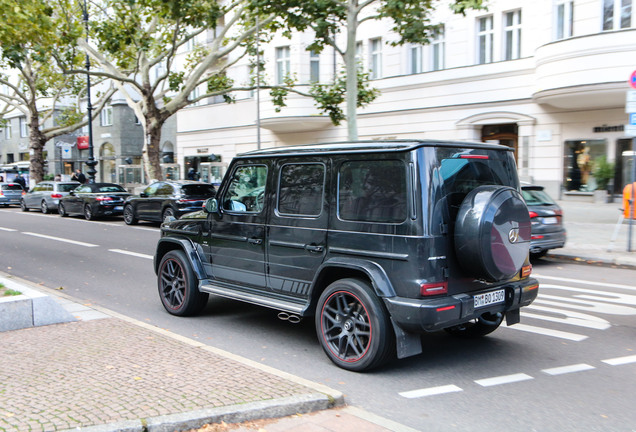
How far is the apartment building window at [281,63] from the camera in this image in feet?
92.5

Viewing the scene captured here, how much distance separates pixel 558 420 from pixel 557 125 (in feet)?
57.4

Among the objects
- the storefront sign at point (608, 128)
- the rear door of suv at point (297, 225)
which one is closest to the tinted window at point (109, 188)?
the storefront sign at point (608, 128)

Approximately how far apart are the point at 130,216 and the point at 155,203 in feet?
5.63

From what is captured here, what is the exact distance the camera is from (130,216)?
19719 millimetres

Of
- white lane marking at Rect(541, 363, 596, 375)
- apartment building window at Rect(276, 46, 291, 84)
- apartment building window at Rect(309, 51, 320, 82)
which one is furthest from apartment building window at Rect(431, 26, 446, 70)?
white lane marking at Rect(541, 363, 596, 375)

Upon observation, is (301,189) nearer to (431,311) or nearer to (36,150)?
(431,311)

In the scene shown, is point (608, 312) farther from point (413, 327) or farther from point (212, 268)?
point (212, 268)

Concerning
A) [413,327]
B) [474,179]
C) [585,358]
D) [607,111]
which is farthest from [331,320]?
[607,111]

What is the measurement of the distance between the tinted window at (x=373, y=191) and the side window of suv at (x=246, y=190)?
1.11m

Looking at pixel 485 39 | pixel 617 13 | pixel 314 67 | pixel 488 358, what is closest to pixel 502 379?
pixel 488 358

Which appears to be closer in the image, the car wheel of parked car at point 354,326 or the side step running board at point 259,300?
the car wheel of parked car at point 354,326

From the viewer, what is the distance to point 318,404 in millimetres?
4160

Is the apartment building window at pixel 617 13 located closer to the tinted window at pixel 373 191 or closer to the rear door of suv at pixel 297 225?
the rear door of suv at pixel 297 225

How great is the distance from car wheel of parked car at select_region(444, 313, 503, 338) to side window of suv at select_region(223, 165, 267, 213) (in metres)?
2.43
